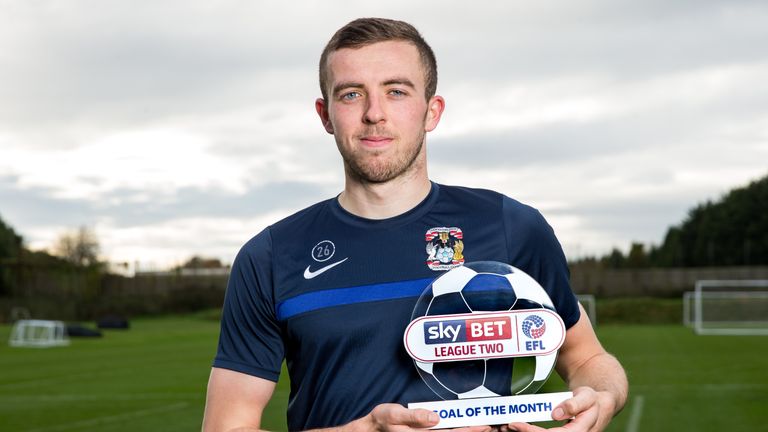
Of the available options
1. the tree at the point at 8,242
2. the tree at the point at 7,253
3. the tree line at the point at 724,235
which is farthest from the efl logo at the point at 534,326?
the tree at the point at 8,242

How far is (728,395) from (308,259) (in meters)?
14.3

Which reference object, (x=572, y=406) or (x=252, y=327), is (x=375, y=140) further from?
(x=572, y=406)

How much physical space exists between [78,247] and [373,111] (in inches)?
2939

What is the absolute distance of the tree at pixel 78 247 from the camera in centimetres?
7288

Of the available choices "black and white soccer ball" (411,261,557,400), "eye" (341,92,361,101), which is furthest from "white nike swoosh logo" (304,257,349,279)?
"black and white soccer ball" (411,261,557,400)

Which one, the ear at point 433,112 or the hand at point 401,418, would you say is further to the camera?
the ear at point 433,112

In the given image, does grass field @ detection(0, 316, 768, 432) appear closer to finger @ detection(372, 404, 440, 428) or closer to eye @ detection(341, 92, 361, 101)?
eye @ detection(341, 92, 361, 101)

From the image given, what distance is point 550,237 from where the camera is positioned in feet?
10.4

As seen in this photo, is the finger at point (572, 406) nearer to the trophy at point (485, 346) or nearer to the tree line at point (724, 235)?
the trophy at point (485, 346)

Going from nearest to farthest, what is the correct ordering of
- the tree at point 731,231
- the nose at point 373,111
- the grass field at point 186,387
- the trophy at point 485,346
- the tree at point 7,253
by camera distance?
the trophy at point 485,346 → the nose at point 373,111 → the grass field at point 186,387 → the tree at point 7,253 → the tree at point 731,231

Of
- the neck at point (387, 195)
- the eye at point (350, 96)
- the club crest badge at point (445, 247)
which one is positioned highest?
the eye at point (350, 96)

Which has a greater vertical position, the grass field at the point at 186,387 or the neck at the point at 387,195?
the neck at the point at 387,195

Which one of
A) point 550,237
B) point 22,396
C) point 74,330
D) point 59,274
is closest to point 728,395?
point 22,396

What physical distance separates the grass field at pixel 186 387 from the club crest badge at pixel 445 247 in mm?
8568
